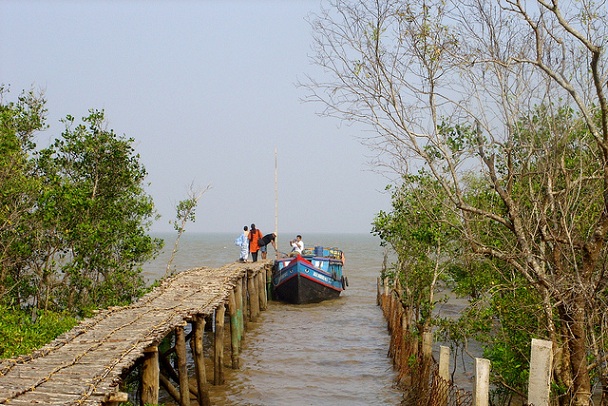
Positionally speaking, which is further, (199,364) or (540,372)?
(199,364)

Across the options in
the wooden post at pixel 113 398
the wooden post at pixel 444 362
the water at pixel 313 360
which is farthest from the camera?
the water at pixel 313 360

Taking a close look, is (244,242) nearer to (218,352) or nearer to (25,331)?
(218,352)

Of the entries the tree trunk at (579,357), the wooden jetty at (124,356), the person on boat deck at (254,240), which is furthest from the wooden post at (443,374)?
the person on boat deck at (254,240)

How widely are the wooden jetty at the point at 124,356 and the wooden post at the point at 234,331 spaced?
0.08 ft

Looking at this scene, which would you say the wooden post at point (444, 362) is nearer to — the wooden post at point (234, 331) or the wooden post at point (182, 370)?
the wooden post at point (182, 370)

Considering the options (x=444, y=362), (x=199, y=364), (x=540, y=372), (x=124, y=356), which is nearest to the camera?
(x=540, y=372)

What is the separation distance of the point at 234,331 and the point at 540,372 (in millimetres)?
11146

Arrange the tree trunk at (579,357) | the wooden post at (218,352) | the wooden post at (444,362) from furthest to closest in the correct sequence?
the wooden post at (218,352), the wooden post at (444,362), the tree trunk at (579,357)

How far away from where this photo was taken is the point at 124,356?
884cm

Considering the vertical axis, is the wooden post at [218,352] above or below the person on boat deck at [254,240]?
below

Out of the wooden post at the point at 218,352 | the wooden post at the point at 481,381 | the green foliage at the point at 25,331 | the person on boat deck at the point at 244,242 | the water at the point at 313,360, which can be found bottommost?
the water at the point at 313,360

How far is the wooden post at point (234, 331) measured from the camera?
1639cm

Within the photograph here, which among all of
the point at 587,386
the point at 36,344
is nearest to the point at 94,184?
the point at 36,344

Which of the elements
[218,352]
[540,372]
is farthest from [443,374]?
[218,352]
